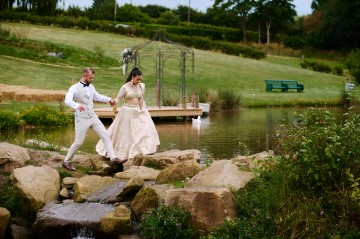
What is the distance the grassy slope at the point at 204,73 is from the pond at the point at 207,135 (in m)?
9.06

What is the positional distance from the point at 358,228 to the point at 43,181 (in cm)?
588

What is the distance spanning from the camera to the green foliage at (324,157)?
10.1 meters

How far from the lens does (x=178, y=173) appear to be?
523 inches

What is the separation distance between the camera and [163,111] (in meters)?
30.7

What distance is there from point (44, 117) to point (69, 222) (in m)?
15.7

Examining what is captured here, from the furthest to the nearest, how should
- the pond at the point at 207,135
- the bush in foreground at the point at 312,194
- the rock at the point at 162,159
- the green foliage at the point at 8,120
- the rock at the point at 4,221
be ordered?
1. the green foliage at the point at 8,120
2. the pond at the point at 207,135
3. the rock at the point at 162,159
4. the rock at the point at 4,221
5. the bush in foreground at the point at 312,194

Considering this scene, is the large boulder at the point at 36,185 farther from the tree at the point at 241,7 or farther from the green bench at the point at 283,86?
the tree at the point at 241,7

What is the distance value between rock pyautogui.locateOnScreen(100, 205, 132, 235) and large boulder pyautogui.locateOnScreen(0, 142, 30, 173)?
347 cm

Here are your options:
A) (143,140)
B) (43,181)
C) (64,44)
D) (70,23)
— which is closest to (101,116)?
(143,140)

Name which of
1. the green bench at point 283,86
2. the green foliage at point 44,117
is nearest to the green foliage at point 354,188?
the green foliage at point 44,117

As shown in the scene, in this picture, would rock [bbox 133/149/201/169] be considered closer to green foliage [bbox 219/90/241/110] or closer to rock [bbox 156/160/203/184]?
rock [bbox 156/160/203/184]

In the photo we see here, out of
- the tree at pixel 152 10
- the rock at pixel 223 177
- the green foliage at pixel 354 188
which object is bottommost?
the rock at pixel 223 177

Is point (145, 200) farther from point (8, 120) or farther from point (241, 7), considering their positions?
point (241, 7)

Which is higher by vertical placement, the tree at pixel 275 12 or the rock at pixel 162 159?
the tree at pixel 275 12
